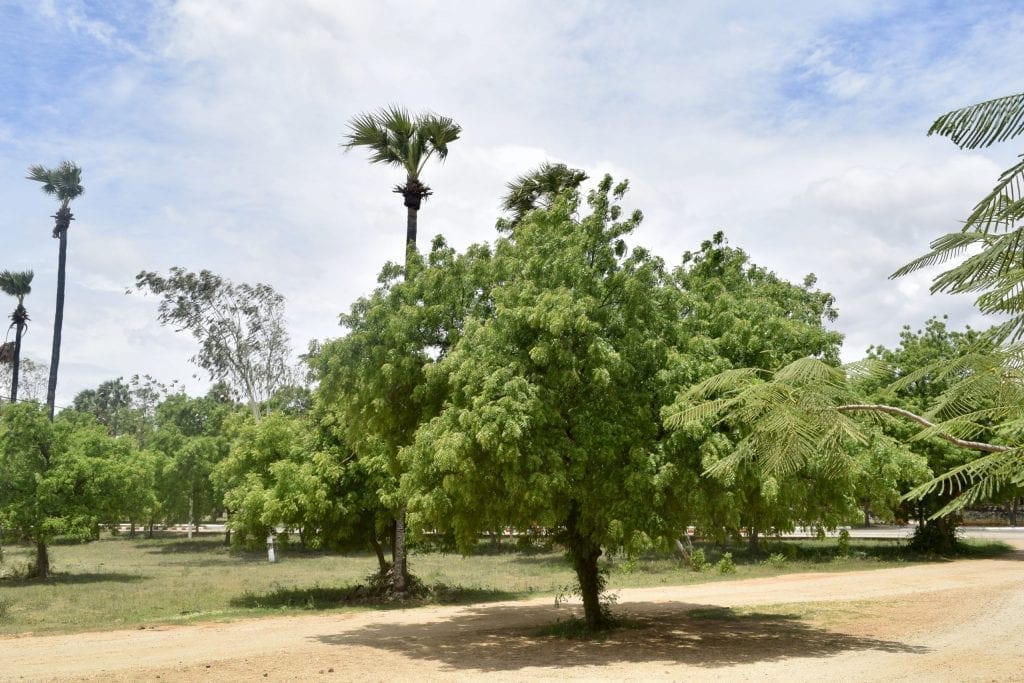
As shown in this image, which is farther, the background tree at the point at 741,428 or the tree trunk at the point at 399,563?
the tree trunk at the point at 399,563

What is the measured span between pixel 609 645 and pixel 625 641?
558 millimetres

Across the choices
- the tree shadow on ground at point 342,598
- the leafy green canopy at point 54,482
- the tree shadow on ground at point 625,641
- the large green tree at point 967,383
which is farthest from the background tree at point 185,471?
the large green tree at point 967,383

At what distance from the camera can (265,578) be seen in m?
29.8

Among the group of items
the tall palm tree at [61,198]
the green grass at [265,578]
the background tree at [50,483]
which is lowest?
the green grass at [265,578]

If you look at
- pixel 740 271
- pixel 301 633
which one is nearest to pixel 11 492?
pixel 301 633

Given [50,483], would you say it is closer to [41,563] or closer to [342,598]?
[41,563]

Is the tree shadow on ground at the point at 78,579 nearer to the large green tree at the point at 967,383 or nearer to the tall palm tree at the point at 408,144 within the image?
the tall palm tree at the point at 408,144

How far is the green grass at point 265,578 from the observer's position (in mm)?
20031

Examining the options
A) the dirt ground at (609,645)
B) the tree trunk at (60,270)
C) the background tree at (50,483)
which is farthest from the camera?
the tree trunk at (60,270)

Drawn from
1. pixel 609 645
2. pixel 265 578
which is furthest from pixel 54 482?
pixel 609 645

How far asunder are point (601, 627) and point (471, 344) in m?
6.87

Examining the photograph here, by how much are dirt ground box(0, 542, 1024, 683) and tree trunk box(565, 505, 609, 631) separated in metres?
0.59

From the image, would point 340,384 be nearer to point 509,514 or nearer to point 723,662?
point 509,514

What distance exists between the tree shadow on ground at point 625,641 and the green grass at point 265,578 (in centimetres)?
165
